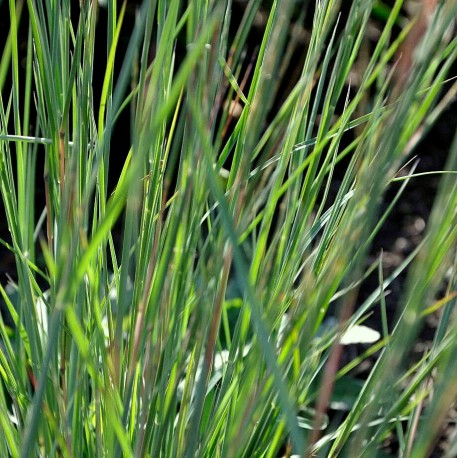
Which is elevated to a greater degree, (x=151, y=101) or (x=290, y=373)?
(x=151, y=101)

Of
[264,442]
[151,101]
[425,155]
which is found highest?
[151,101]

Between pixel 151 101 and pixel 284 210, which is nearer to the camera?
pixel 151 101

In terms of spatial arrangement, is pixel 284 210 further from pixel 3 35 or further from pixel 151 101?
pixel 3 35

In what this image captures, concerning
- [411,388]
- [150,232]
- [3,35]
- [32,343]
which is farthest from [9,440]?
[3,35]

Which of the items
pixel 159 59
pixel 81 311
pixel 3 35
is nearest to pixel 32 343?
pixel 81 311

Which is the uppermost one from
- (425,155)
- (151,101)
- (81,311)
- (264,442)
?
(151,101)

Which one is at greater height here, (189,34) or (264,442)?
(189,34)

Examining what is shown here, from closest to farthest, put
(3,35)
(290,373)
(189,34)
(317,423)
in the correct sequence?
(317,423), (189,34), (290,373), (3,35)

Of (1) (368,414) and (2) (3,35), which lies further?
(2) (3,35)

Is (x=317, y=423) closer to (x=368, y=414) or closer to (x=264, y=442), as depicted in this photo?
(x=368, y=414)

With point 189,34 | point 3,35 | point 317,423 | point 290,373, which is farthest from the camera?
point 3,35
